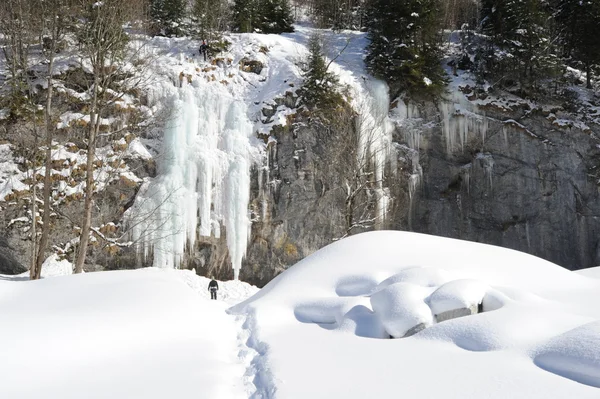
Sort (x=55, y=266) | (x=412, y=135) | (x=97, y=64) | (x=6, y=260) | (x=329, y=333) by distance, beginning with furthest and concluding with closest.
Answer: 1. (x=412, y=135)
2. (x=6, y=260)
3. (x=55, y=266)
4. (x=97, y=64)
5. (x=329, y=333)

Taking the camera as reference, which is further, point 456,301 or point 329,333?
point 329,333

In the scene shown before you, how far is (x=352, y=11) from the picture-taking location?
28.3 m

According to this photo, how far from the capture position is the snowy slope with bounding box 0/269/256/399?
2.87 meters

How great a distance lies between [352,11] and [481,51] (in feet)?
42.1

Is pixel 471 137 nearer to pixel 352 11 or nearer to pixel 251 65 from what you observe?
pixel 251 65

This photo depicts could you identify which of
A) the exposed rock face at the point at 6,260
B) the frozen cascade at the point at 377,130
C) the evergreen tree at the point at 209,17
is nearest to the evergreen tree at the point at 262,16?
the evergreen tree at the point at 209,17

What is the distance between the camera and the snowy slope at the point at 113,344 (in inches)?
113

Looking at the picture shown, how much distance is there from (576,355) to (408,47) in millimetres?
16296

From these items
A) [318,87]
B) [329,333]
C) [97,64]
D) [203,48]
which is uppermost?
[203,48]

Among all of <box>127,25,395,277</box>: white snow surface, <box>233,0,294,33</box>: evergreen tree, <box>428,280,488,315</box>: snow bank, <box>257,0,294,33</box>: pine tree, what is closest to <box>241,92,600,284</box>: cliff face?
<box>127,25,395,277</box>: white snow surface

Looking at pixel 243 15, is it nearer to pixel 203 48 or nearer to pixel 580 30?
pixel 203 48

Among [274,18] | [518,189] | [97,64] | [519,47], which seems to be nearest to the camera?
[97,64]

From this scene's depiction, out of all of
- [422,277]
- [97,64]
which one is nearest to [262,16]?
[97,64]

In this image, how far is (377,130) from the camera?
16203 mm
